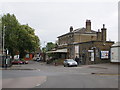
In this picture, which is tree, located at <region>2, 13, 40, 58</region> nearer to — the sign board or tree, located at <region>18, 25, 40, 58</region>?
tree, located at <region>18, 25, 40, 58</region>

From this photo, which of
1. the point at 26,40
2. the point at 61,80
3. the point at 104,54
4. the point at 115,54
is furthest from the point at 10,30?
the point at 61,80

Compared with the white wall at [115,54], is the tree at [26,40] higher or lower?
higher

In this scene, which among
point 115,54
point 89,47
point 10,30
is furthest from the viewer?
point 10,30

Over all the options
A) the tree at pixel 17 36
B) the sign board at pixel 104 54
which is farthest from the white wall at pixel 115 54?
the tree at pixel 17 36

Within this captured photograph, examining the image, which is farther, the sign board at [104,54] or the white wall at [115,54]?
the sign board at [104,54]

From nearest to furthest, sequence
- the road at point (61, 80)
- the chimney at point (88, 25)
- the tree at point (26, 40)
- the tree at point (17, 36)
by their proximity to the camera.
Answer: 1. the road at point (61, 80)
2. the tree at point (17, 36)
3. the chimney at point (88, 25)
4. the tree at point (26, 40)

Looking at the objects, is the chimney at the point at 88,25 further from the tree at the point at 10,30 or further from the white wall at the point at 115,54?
the tree at the point at 10,30

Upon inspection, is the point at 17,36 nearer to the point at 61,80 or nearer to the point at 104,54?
the point at 104,54

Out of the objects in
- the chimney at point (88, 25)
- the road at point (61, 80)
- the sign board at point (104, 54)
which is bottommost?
the road at point (61, 80)

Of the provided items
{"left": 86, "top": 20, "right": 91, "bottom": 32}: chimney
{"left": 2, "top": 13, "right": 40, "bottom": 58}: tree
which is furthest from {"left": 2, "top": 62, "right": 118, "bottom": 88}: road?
{"left": 86, "top": 20, "right": 91, "bottom": 32}: chimney

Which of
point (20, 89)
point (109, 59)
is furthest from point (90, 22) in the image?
point (20, 89)

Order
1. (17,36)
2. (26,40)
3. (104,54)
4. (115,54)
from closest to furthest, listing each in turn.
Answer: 1. (115,54)
2. (104,54)
3. (17,36)
4. (26,40)

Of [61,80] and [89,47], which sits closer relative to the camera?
[61,80]

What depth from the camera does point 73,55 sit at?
59594 mm
